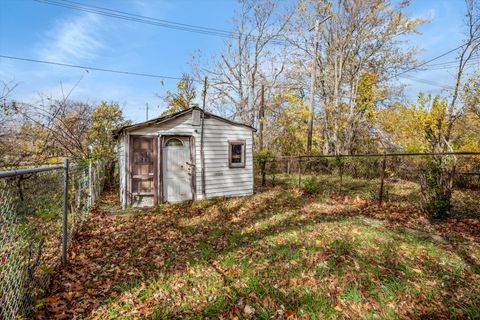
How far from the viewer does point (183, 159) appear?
27.9 ft

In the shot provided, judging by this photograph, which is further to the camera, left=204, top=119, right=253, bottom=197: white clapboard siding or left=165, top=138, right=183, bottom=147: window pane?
left=204, top=119, right=253, bottom=197: white clapboard siding

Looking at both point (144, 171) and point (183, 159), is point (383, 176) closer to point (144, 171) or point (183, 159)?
point (183, 159)

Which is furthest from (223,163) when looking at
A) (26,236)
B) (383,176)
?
(26,236)

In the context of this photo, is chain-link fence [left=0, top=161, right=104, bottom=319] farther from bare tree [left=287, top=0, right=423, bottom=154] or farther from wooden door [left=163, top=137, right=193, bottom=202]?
bare tree [left=287, top=0, right=423, bottom=154]

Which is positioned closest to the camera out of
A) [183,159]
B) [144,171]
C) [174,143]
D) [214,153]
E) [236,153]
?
[144,171]

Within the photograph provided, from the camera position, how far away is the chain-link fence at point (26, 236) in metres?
2.25

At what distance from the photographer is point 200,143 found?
8617 millimetres

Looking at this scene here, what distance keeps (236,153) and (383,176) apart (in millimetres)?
5133

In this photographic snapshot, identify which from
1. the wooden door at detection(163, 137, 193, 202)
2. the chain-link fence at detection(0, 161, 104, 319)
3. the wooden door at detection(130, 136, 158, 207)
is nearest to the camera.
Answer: the chain-link fence at detection(0, 161, 104, 319)

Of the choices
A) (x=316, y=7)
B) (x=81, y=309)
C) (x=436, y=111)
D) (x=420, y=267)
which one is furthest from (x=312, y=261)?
(x=316, y=7)

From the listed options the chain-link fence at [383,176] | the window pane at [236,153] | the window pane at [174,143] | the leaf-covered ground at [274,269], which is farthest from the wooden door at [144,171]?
the chain-link fence at [383,176]

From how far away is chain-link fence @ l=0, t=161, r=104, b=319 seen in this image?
2246 mm

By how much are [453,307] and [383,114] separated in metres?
16.8

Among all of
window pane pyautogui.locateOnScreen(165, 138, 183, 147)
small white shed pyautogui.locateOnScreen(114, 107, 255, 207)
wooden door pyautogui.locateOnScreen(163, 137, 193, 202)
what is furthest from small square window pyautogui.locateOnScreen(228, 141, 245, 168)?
window pane pyautogui.locateOnScreen(165, 138, 183, 147)
